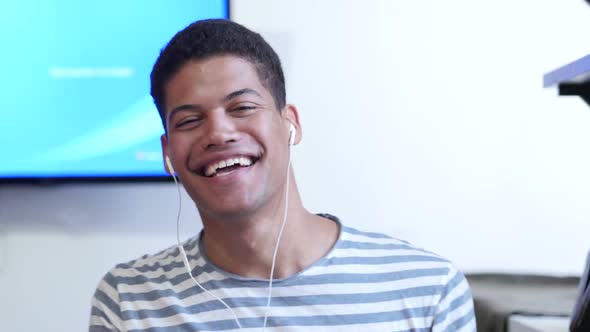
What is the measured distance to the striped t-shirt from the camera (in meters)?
1.12

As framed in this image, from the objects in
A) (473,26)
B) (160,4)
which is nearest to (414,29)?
(473,26)

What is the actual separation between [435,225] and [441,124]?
242 mm

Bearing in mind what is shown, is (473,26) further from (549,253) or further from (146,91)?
(146,91)

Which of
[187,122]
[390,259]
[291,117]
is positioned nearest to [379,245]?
[390,259]

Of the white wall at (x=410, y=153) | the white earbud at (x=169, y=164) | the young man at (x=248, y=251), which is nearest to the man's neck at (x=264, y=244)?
the young man at (x=248, y=251)

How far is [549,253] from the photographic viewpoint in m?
1.66

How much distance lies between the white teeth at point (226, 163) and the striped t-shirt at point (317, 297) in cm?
18

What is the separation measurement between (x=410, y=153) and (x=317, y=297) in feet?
2.03

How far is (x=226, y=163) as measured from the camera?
1.10 meters

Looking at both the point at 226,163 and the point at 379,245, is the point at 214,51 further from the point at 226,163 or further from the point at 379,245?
the point at 379,245

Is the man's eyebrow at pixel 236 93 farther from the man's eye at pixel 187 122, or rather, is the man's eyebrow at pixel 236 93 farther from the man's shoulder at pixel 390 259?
the man's shoulder at pixel 390 259

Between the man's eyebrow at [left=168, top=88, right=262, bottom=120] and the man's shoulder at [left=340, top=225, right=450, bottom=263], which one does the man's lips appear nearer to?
the man's eyebrow at [left=168, top=88, right=262, bottom=120]

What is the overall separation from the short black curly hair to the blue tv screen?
347mm

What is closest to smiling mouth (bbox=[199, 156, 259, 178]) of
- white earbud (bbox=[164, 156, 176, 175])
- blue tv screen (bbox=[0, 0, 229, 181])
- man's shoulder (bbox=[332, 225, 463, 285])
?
white earbud (bbox=[164, 156, 176, 175])
